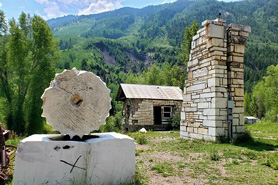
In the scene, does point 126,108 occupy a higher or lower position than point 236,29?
lower

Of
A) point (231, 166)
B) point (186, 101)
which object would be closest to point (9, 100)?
point (186, 101)

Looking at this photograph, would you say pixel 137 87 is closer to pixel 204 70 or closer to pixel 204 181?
pixel 204 70

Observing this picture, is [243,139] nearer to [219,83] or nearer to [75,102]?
[219,83]

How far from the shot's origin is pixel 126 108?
19.6 m

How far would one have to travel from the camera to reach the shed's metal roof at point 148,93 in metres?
18.4

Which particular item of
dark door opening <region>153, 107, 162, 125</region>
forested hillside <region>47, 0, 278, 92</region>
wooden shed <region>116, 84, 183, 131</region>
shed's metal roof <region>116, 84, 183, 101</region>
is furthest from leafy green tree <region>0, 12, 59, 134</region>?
forested hillside <region>47, 0, 278, 92</region>

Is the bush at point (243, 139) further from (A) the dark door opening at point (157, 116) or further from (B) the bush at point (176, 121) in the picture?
(A) the dark door opening at point (157, 116)

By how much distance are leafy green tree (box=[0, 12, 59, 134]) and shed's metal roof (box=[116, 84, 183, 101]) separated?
24.4ft

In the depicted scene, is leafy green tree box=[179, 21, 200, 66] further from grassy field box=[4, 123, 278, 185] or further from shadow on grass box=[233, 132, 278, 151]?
grassy field box=[4, 123, 278, 185]

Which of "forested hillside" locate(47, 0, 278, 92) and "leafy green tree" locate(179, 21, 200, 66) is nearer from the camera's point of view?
"leafy green tree" locate(179, 21, 200, 66)

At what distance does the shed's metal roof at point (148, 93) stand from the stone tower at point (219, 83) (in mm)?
9412

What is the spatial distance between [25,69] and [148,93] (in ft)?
38.2

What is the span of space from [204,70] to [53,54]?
17548 mm

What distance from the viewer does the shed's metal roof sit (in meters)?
18.4
